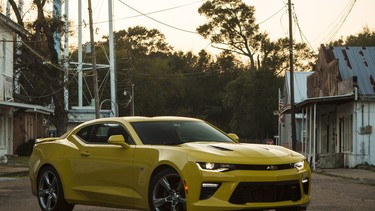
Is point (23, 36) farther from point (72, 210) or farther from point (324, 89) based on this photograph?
point (72, 210)

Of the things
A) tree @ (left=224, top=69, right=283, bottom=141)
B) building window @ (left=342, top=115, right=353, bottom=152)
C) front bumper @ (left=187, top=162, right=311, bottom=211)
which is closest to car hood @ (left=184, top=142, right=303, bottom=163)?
front bumper @ (left=187, top=162, right=311, bottom=211)

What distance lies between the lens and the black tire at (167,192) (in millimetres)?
8492

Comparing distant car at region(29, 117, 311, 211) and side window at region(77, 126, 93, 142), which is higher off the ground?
side window at region(77, 126, 93, 142)

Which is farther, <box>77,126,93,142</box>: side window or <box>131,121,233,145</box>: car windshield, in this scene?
<box>77,126,93,142</box>: side window

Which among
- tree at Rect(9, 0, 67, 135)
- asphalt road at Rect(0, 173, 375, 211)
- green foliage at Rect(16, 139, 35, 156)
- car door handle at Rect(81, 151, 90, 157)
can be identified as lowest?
green foliage at Rect(16, 139, 35, 156)

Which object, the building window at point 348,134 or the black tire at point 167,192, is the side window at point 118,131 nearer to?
the black tire at point 167,192

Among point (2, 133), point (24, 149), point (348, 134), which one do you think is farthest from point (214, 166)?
point (24, 149)

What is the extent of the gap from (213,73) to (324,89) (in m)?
51.9

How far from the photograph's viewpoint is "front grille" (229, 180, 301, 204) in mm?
8258

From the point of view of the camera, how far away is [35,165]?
1116 centimetres

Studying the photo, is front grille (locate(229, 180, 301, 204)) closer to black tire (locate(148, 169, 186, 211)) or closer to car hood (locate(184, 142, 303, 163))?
car hood (locate(184, 142, 303, 163))

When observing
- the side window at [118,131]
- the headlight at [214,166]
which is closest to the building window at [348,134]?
the side window at [118,131]

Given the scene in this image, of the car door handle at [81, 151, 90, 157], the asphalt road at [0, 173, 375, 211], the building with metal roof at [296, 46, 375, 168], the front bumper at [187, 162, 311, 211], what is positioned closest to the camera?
the front bumper at [187, 162, 311, 211]

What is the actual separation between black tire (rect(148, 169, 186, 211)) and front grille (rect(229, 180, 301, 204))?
66 centimetres
